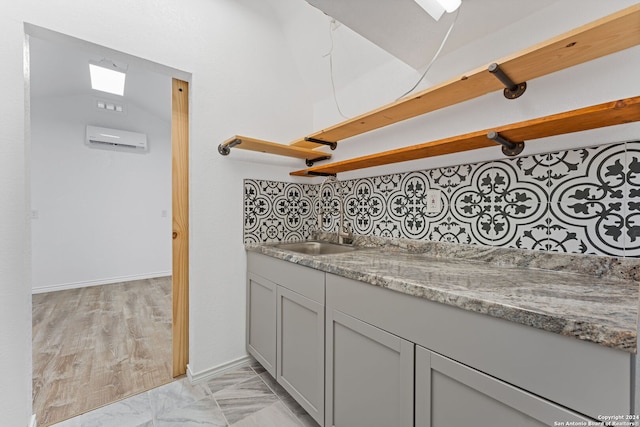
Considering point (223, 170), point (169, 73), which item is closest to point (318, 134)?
point (223, 170)

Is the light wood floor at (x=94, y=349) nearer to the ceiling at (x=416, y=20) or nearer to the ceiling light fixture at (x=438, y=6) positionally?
the ceiling at (x=416, y=20)

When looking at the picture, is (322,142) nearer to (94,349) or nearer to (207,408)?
(207,408)

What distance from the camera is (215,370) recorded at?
1.72 meters

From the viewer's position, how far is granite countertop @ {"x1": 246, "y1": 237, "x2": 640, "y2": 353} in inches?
21.5

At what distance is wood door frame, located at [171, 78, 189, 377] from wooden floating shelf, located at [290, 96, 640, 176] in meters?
1.24

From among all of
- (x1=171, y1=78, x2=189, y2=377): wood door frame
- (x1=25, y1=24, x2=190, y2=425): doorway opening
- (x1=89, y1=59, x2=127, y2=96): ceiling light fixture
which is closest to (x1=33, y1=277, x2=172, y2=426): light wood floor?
(x1=25, y1=24, x2=190, y2=425): doorway opening

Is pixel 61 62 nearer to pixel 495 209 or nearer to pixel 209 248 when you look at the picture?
pixel 209 248

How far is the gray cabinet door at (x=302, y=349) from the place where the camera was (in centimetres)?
122

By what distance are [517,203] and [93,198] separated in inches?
193

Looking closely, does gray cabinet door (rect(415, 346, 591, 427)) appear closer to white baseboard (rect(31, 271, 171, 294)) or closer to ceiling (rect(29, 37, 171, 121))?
ceiling (rect(29, 37, 171, 121))

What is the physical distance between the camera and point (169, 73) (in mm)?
1598

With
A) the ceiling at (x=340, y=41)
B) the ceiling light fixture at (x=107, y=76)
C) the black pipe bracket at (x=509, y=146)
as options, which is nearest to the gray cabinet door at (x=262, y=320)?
the black pipe bracket at (x=509, y=146)

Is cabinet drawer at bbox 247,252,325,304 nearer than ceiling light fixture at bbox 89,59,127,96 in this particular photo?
Yes

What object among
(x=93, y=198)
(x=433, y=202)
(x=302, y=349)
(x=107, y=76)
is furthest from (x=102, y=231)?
(x=433, y=202)
